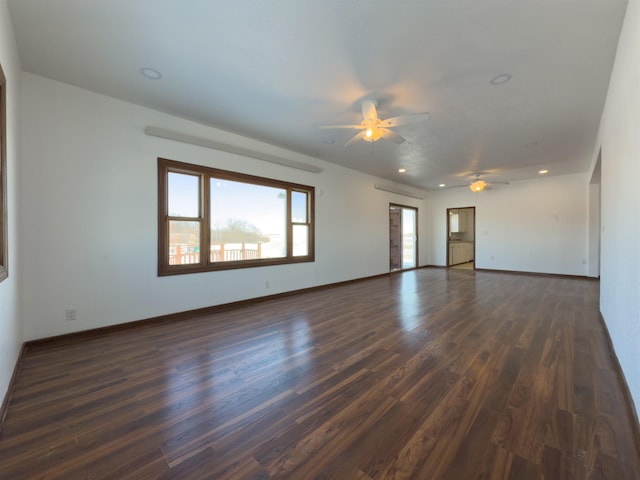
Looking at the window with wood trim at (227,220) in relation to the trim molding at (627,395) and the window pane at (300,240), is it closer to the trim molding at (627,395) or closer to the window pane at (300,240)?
the window pane at (300,240)

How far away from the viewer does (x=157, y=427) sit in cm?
169

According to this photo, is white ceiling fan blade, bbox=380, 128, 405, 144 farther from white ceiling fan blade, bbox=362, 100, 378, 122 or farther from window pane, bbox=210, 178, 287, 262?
window pane, bbox=210, 178, 287, 262

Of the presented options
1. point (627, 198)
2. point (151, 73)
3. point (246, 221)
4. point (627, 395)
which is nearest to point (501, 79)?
point (627, 198)

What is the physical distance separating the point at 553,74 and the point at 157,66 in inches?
158

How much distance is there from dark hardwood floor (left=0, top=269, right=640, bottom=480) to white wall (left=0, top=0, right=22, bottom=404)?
0.29 meters

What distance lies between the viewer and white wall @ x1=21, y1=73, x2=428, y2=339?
9.64 ft

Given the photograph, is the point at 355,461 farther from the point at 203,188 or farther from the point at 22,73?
the point at 22,73

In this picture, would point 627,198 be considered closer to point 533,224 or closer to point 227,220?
point 227,220

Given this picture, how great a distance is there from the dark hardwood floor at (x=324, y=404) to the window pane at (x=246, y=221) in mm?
1435

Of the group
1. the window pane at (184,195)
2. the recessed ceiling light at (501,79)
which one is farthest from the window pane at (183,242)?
the recessed ceiling light at (501,79)

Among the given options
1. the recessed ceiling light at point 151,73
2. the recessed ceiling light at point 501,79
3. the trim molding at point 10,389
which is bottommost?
the trim molding at point 10,389

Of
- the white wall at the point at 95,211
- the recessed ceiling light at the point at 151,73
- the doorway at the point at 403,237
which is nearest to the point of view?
the recessed ceiling light at the point at 151,73

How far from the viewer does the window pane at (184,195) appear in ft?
12.9

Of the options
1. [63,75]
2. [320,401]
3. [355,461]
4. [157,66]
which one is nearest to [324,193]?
[157,66]
